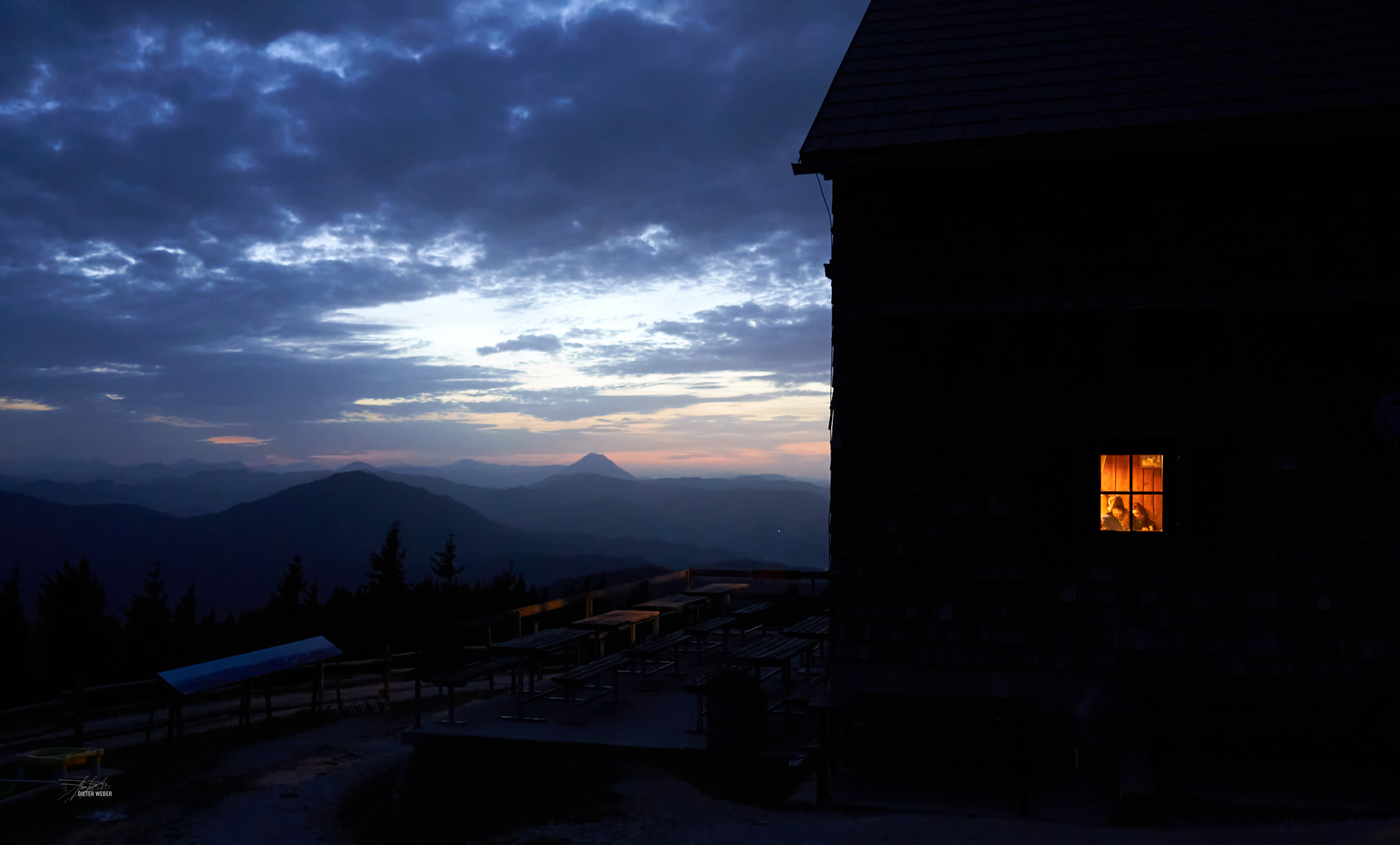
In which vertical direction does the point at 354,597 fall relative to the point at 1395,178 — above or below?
below

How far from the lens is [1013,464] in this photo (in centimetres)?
775

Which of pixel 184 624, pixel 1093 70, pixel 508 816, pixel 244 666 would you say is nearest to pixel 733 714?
pixel 508 816

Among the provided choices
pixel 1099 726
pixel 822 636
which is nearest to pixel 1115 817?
pixel 1099 726

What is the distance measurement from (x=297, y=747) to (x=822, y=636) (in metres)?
6.03

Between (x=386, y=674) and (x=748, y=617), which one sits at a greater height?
(x=748, y=617)

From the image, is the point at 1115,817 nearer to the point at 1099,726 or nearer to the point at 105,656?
the point at 1099,726

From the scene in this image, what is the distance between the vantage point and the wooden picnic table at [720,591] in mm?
13891

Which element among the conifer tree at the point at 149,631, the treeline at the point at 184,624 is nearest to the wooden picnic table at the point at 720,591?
the treeline at the point at 184,624

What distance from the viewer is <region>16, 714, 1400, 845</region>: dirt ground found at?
5.81 metres

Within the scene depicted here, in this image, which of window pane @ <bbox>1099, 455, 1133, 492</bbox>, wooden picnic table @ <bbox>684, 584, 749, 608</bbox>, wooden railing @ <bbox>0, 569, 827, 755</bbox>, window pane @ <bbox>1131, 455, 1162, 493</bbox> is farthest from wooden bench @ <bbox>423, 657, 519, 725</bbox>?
window pane @ <bbox>1131, 455, 1162, 493</bbox>

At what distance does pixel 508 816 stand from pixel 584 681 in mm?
2959

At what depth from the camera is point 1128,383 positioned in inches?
300

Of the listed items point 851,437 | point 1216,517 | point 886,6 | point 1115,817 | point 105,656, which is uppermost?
point 886,6

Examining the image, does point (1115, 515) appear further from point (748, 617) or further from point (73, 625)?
point (73, 625)
